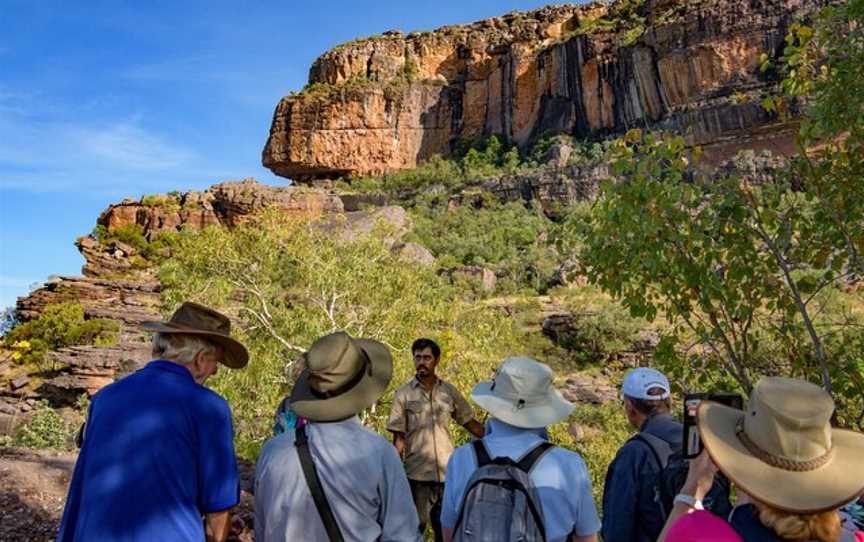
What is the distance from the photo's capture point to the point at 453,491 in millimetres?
2242

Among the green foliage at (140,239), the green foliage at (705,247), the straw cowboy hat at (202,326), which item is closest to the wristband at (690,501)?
the straw cowboy hat at (202,326)

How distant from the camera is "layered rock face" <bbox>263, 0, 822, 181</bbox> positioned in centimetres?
4762

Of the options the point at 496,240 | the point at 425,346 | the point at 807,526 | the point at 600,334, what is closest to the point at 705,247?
the point at 425,346

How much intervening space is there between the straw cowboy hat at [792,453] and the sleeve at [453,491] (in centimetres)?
98

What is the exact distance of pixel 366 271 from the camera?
1068 cm

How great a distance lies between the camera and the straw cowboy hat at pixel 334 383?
6.75 feet

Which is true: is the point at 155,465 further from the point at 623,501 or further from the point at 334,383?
the point at 623,501

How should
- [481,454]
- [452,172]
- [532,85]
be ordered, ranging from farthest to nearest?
[532,85] < [452,172] < [481,454]

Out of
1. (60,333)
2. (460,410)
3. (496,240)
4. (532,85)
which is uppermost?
(532,85)

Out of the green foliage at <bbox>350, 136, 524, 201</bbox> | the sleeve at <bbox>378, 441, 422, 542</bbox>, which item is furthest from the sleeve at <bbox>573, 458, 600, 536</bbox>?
the green foliage at <bbox>350, 136, 524, 201</bbox>

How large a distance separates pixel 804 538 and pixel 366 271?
9.57 metres

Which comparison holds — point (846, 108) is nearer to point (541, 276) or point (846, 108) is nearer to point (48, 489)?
point (48, 489)

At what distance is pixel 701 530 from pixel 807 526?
0.73ft

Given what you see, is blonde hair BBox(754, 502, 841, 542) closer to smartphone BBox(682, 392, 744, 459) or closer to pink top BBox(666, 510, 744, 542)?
pink top BBox(666, 510, 744, 542)
